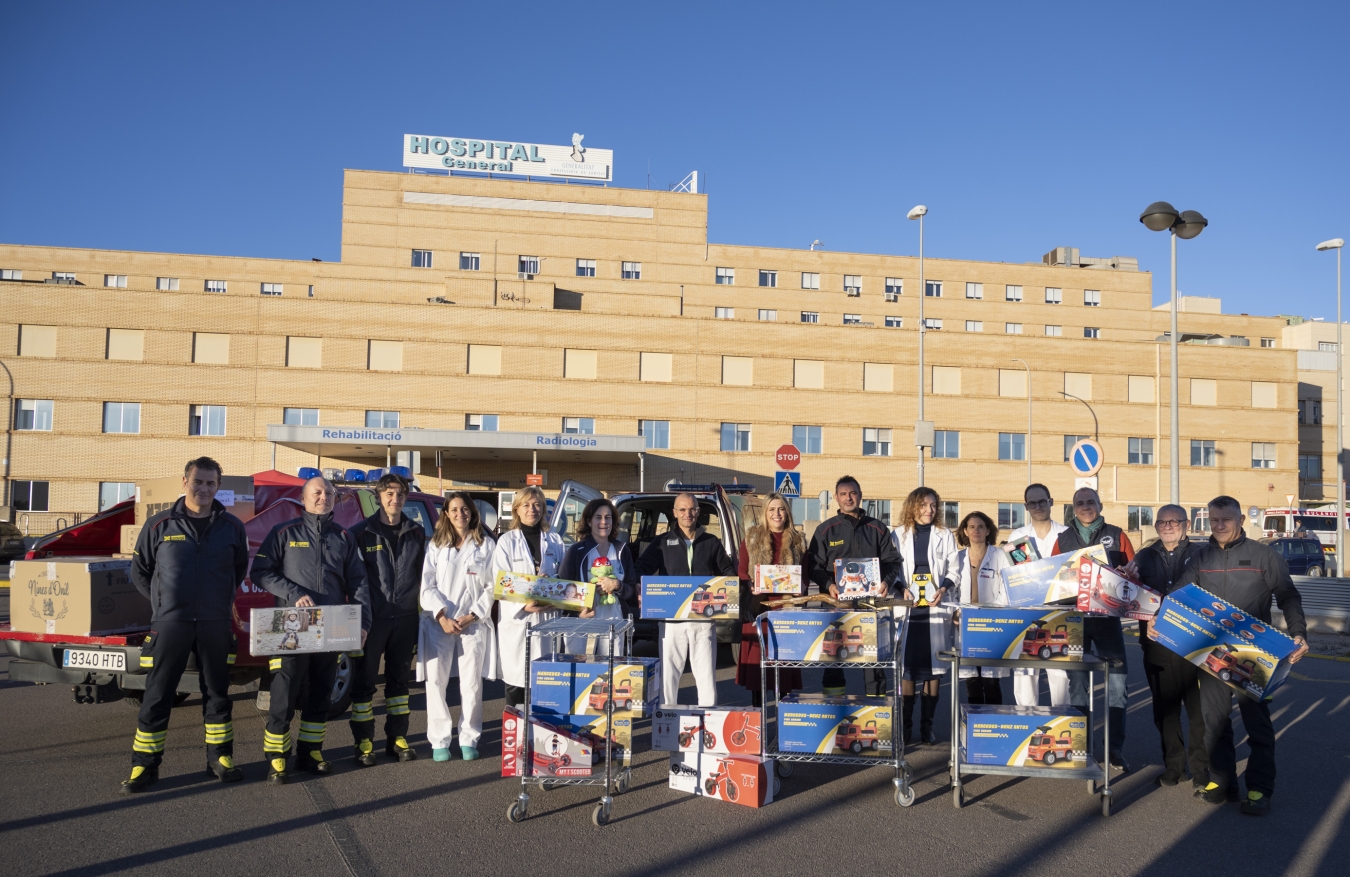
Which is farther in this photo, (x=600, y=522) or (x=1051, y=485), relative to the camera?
(x=1051, y=485)

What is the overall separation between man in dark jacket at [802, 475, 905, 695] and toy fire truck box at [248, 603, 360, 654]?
10.9 ft

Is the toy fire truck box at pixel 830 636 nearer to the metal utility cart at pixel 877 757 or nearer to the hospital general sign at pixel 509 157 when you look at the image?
the metal utility cart at pixel 877 757

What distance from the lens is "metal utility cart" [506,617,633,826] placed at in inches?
217

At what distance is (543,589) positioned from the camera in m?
6.29

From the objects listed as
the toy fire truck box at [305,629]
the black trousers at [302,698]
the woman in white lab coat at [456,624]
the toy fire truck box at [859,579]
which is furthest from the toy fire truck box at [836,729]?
the black trousers at [302,698]

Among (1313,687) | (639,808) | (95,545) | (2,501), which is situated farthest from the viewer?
(2,501)

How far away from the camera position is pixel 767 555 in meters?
7.22

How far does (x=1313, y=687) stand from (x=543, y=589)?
347 inches

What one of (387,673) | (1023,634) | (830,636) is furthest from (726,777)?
(387,673)

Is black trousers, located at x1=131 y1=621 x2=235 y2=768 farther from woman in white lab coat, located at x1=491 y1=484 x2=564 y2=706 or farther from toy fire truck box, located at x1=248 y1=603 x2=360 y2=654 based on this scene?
woman in white lab coat, located at x1=491 y1=484 x2=564 y2=706

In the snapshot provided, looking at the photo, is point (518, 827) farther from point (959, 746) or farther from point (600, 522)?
point (959, 746)

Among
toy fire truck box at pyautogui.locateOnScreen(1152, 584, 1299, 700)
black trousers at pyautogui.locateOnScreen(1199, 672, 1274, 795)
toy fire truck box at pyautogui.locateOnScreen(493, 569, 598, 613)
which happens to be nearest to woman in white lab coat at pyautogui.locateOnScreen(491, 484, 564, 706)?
toy fire truck box at pyautogui.locateOnScreen(493, 569, 598, 613)

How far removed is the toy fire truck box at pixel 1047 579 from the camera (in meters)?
6.11

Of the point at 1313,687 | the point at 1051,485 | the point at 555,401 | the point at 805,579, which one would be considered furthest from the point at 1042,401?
the point at 805,579
